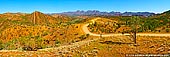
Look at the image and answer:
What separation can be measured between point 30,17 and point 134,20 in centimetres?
11670

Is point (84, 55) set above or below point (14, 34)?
above

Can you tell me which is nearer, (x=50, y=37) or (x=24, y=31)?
(x=50, y=37)

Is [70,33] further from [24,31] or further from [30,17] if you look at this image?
[30,17]

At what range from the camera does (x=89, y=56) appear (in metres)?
20.0

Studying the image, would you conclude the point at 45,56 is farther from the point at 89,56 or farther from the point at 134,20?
the point at 134,20

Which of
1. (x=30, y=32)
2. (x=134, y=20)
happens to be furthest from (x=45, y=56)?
(x=30, y=32)

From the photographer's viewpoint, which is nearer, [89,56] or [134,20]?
[89,56]

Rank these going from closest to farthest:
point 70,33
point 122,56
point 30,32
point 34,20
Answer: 1. point 122,56
2. point 70,33
3. point 30,32
4. point 34,20

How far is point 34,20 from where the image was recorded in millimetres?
135500

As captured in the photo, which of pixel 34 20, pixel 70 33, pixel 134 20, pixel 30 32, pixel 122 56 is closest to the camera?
pixel 122 56

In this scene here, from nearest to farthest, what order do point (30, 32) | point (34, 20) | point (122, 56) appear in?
point (122, 56) < point (30, 32) < point (34, 20)

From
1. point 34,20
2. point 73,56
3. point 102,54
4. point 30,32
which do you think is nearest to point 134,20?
point 102,54

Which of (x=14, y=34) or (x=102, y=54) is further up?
(x=102, y=54)

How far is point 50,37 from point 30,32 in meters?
19.0
